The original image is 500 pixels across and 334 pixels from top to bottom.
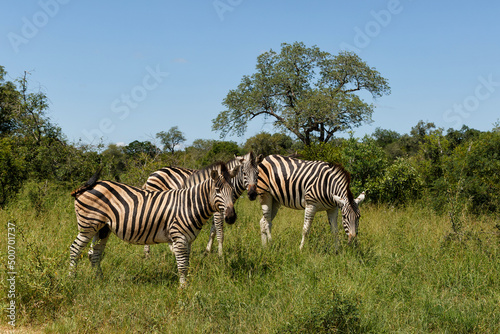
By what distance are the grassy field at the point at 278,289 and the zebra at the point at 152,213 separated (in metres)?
0.44

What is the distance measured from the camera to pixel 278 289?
17.5 ft

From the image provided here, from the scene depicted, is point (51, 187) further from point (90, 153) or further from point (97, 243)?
point (97, 243)

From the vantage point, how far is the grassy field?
175 inches

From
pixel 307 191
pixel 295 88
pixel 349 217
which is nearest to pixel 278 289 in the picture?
pixel 349 217

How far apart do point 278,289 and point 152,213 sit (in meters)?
2.28

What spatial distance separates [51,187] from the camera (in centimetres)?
1259

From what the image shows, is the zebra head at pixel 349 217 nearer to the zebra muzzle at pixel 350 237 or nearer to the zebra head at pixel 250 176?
the zebra muzzle at pixel 350 237

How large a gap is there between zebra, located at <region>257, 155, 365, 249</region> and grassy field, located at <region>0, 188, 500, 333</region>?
543 millimetres

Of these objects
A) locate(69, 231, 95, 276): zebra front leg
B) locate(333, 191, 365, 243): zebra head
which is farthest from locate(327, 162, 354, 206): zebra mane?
locate(69, 231, 95, 276): zebra front leg

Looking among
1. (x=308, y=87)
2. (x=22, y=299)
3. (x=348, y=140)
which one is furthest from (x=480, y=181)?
(x=308, y=87)

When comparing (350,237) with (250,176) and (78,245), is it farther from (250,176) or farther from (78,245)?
(78,245)

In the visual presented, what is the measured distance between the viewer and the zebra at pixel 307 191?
721 cm

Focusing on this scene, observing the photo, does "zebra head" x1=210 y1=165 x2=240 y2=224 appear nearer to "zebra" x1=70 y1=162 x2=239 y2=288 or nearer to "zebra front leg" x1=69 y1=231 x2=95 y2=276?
"zebra" x1=70 y1=162 x2=239 y2=288

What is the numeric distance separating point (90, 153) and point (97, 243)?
8.87m
